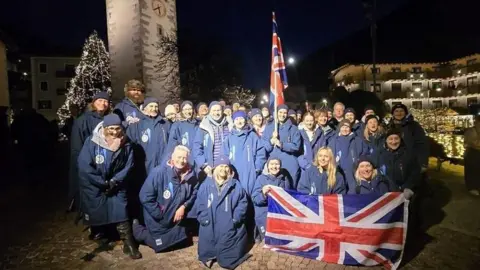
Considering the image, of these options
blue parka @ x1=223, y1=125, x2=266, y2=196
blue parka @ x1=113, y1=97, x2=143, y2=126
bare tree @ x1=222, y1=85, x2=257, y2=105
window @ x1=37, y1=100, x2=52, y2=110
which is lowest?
blue parka @ x1=223, y1=125, x2=266, y2=196

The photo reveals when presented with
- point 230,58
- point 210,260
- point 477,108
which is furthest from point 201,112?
point 477,108

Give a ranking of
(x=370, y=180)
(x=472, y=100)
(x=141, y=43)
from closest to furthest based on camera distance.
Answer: (x=370, y=180) < (x=141, y=43) < (x=472, y=100)

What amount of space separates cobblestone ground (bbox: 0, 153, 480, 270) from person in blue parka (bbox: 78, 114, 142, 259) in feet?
1.88

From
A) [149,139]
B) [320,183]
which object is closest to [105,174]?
[149,139]

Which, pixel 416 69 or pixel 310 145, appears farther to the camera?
pixel 416 69

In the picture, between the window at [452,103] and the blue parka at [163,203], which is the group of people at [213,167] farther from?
the window at [452,103]

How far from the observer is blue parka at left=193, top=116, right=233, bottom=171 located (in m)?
6.02

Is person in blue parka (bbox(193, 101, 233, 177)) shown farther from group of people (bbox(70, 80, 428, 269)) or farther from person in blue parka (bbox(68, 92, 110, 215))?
person in blue parka (bbox(68, 92, 110, 215))

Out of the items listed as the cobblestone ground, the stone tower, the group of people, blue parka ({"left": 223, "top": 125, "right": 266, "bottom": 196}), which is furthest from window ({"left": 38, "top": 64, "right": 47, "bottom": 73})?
blue parka ({"left": 223, "top": 125, "right": 266, "bottom": 196})

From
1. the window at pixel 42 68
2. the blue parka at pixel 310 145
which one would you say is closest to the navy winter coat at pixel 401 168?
the blue parka at pixel 310 145

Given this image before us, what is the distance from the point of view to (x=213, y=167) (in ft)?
17.8

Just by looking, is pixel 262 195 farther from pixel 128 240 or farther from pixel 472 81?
pixel 472 81

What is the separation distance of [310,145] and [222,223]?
2.48 m

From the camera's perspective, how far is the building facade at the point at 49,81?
54.0 m
